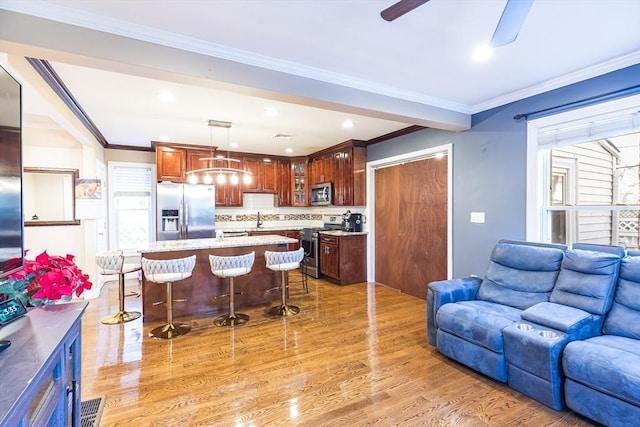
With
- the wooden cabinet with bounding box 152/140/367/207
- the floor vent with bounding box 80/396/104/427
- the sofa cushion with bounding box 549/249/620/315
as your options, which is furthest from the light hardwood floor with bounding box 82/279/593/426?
the wooden cabinet with bounding box 152/140/367/207

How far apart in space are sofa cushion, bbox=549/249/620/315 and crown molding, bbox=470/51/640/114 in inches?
62.2

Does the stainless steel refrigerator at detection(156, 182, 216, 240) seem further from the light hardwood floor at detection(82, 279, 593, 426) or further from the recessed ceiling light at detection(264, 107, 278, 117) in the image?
the recessed ceiling light at detection(264, 107, 278, 117)

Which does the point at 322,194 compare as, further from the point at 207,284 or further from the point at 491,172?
the point at 491,172

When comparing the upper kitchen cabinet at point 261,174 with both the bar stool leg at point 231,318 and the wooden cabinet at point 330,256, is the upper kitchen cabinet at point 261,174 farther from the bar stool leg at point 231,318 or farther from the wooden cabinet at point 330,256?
the bar stool leg at point 231,318

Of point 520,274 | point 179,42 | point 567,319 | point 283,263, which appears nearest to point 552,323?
point 567,319

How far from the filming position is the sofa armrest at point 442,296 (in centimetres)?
299

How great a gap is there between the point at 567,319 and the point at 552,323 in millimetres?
103

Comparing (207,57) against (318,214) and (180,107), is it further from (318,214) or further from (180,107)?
(318,214)

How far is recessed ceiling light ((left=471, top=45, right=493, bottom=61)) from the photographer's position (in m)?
2.38

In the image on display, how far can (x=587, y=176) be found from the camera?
3.05 meters

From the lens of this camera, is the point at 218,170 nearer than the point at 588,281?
No

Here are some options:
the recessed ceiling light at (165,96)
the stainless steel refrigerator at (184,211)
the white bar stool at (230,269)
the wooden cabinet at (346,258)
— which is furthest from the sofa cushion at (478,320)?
the stainless steel refrigerator at (184,211)

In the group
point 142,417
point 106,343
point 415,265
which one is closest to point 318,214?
point 415,265

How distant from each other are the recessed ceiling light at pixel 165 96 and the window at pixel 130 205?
3.03 metres
